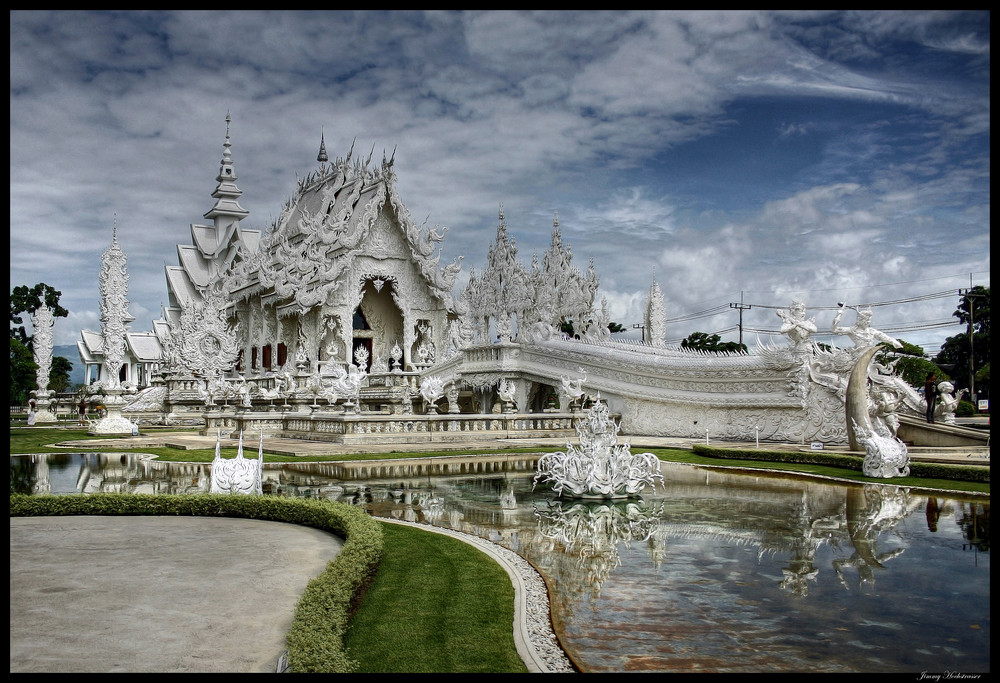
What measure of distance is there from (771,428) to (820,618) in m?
16.0

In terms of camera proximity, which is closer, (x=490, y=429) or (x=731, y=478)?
(x=731, y=478)

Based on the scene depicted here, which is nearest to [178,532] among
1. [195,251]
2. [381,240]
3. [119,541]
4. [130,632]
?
[119,541]

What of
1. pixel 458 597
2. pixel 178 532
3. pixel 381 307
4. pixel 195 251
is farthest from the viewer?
pixel 195 251

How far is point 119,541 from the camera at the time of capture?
26.3 feet

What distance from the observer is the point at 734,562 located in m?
7.21

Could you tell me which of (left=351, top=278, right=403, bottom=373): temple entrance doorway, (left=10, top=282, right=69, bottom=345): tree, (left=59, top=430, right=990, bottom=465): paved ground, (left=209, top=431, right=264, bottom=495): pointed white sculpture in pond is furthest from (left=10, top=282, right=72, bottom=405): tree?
(left=209, top=431, right=264, bottom=495): pointed white sculpture in pond

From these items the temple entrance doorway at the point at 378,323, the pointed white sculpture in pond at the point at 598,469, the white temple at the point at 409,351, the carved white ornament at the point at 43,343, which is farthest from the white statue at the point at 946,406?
the carved white ornament at the point at 43,343

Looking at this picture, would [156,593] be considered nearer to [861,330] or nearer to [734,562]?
[734,562]

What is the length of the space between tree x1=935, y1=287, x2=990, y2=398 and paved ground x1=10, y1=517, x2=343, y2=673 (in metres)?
38.0

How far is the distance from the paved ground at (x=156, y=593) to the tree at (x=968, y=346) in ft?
125

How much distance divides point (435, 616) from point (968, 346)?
4352 cm

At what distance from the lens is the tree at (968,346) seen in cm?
3938

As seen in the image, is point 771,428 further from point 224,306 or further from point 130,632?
point 224,306

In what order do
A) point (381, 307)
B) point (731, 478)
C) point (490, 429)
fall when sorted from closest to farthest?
point (731, 478), point (490, 429), point (381, 307)
